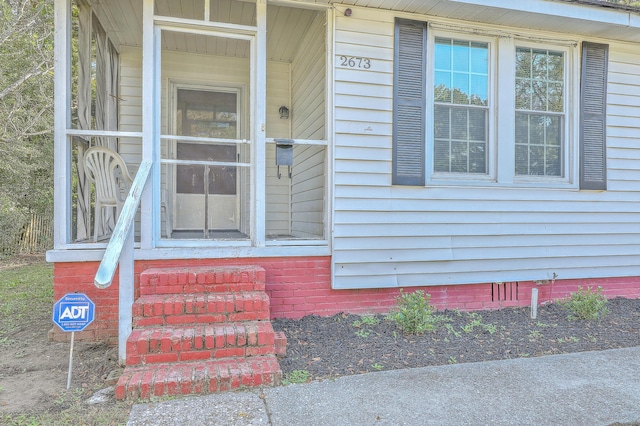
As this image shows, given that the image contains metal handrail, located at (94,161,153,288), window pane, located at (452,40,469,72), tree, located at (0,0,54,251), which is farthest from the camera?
tree, located at (0,0,54,251)

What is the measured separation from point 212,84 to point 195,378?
433 centimetres

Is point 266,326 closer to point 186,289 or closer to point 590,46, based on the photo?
point 186,289

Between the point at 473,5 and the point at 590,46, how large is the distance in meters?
1.68

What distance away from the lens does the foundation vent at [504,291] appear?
439cm

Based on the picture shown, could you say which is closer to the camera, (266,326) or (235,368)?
(235,368)

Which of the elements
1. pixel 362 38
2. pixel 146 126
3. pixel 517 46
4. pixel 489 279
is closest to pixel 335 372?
pixel 489 279

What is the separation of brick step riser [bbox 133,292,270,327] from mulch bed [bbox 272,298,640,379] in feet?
1.42

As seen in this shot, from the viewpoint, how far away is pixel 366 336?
11.3ft

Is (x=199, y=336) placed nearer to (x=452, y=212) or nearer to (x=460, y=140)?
(x=452, y=212)

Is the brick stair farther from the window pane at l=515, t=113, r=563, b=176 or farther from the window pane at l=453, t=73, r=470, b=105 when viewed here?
the window pane at l=515, t=113, r=563, b=176

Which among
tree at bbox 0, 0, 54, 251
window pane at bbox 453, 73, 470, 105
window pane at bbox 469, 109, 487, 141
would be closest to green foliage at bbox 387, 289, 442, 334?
window pane at bbox 469, 109, 487, 141

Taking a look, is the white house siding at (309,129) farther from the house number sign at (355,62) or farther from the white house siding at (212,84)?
the house number sign at (355,62)

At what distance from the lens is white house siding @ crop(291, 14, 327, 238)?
4.41 metres

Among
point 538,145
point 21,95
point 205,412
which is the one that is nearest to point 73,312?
point 205,412
